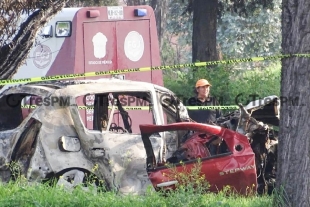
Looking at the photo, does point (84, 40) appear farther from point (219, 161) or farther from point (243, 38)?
point (243, 38)

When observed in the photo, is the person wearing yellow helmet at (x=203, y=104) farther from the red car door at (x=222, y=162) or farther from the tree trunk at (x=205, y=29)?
the tree trunk at (x=205, y=29)

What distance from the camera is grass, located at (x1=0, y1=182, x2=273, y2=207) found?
21.1 ft

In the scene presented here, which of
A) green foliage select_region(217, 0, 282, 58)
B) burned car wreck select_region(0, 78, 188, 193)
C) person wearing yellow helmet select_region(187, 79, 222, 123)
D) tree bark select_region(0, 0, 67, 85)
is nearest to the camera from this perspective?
burned car wreck select_region(0, 78, 188, 193)

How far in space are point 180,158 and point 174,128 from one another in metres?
0.52

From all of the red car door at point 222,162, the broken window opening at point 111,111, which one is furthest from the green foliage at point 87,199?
the broken window opening at point 111,111

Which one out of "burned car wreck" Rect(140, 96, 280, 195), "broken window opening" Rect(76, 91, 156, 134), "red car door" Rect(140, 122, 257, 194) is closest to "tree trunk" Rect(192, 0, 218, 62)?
"broken window opening" Rect(76, 91, 156, 134)

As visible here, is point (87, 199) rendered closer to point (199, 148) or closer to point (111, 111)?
point (199, 148)

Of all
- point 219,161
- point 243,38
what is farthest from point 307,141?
point 243,38

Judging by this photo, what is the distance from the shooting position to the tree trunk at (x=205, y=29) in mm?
18750

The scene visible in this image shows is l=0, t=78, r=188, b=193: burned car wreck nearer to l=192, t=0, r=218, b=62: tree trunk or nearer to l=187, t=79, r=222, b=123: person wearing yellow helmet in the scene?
l=187, t=79, r=222, b=123: person wearing yellow helmet

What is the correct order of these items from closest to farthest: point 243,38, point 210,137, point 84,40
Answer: point 210,137, point 84,40, point 243,38

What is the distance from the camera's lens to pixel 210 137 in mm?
8719

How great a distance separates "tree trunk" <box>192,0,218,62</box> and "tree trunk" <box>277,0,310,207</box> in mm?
12227

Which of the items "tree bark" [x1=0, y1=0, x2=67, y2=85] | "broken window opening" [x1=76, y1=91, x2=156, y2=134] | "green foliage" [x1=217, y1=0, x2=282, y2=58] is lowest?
"green foliage" [x1=217, y1=0, x2=282, y2=58]
